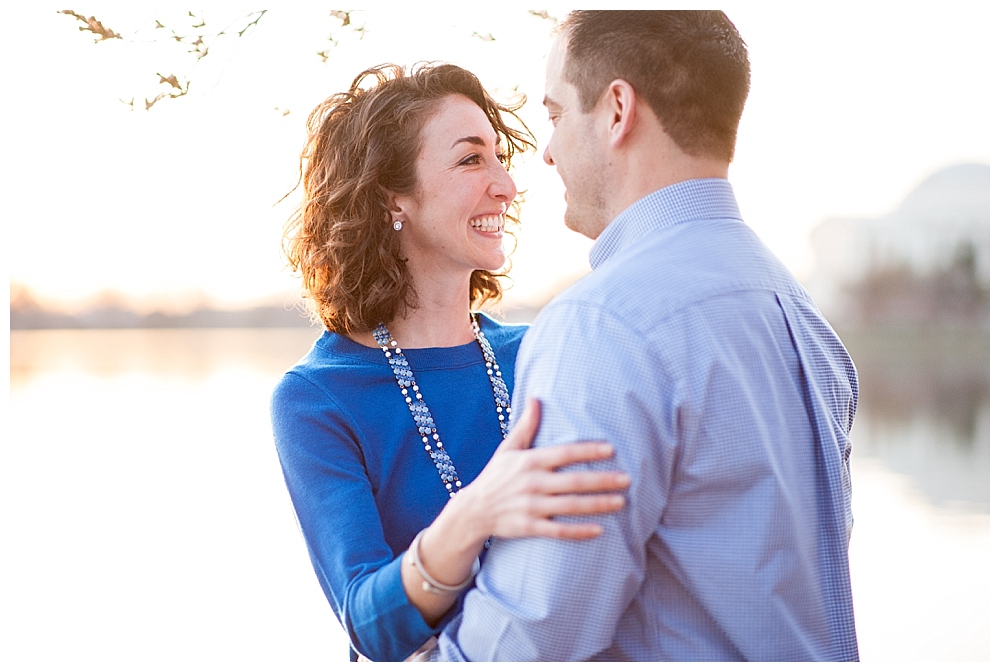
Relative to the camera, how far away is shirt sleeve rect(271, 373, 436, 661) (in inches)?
59.0

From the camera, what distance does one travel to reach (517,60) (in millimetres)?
2303

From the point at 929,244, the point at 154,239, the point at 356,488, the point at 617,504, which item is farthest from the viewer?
the point at 929,244

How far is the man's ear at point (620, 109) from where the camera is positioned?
130cm

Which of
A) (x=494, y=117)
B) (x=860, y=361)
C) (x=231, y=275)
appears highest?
(x=231, y=275)

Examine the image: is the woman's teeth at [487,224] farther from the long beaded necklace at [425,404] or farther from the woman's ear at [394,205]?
the long beaded necklace at [425,404]

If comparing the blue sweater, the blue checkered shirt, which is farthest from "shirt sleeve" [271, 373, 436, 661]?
the blue checkered shirt

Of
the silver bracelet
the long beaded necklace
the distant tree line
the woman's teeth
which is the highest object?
the woman's teeth

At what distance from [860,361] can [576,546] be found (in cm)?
1797

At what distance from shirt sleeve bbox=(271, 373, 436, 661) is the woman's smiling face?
0.46m

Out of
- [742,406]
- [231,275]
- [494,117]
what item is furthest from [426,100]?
[231,275]

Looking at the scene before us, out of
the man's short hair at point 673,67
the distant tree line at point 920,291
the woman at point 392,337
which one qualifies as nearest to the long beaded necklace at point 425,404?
the woman at point 392,337

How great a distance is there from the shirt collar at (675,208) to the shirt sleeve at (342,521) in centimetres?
63

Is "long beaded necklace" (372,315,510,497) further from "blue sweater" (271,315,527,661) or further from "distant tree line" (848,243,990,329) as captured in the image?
"distant tree line" (848,243,990,329)

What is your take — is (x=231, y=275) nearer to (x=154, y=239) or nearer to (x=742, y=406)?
(x=154, y=239)
